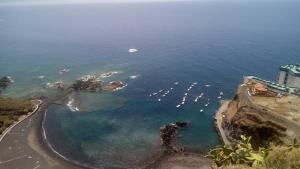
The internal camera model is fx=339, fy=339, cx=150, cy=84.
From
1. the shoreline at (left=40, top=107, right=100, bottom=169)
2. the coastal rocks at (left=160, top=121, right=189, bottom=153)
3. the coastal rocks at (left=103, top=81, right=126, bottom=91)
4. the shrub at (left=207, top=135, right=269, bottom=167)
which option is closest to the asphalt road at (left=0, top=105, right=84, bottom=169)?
the shoreline at (left=40, top=107, right=100, bottom=169)

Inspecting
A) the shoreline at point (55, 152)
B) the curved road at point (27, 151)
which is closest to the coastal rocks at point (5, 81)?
the curved road at point (27, 151)

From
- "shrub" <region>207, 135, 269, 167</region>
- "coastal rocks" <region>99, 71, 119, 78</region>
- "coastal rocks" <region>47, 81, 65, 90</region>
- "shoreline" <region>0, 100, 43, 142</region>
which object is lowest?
"shoreline" <region>0, 100, 43, 142</region>

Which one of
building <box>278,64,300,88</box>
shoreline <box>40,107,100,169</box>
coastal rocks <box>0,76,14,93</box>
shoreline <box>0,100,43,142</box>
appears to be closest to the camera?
shoreline <box>40,107,100,169</box>

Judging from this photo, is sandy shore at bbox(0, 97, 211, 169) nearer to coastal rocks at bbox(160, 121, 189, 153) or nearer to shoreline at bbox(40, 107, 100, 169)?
shoreline at bbox(40, 107, 100, 169)

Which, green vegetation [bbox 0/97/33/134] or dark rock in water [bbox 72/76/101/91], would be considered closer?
green vegetation [bbox 0/97/33/134]

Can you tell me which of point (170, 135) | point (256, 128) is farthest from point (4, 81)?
point (256, 128)

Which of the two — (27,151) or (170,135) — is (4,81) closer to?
(27,151)
